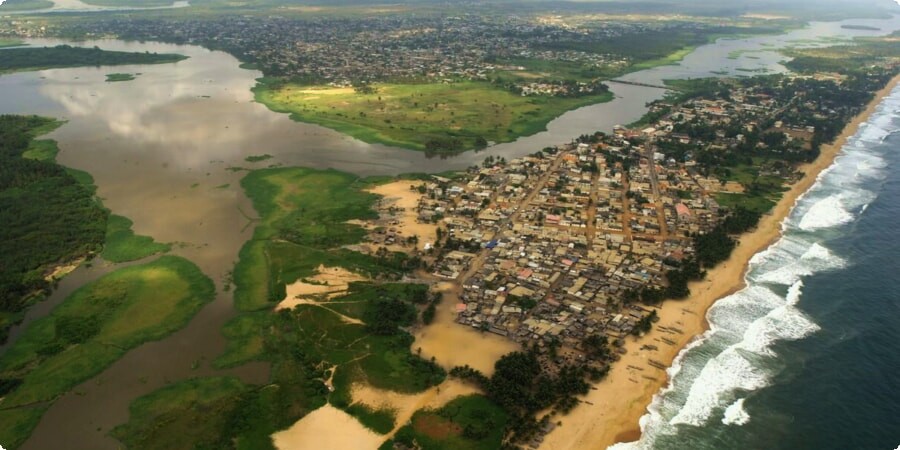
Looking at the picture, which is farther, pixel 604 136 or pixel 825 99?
pixel 825 99

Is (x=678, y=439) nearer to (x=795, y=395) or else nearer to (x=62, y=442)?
(x=795, y=395)

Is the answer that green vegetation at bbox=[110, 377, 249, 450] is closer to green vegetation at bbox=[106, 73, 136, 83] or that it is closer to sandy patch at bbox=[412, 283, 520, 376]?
sandy patch at bbox=[412, 283, 520, 376]

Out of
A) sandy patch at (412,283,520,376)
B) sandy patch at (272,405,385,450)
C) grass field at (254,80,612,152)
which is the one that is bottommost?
sandy patch at (272,405,385,450)

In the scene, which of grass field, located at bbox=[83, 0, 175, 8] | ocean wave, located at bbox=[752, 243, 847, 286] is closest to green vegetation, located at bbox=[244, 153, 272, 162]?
ocean wave, located at bbox=[752, 243, 847, 286]

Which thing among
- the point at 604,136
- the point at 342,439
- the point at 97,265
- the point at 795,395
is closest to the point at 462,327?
the point at 342,439

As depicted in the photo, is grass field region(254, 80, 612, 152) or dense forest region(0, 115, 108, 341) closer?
dense forest region(0, 115, 108, 341)

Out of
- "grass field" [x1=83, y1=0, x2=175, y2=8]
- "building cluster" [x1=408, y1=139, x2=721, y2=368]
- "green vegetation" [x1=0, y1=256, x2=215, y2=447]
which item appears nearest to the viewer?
"green vegetation" [x1=0, y1=256, x2=215, y2=447]

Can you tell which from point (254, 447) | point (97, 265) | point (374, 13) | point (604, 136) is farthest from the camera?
point (374, 13)
